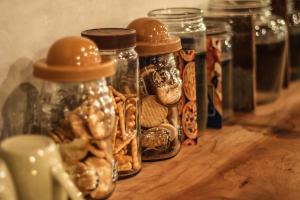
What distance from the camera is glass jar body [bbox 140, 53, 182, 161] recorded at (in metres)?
0.98

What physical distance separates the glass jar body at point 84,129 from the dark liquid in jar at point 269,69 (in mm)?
604

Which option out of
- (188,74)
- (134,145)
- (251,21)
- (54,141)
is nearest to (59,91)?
(54,141)

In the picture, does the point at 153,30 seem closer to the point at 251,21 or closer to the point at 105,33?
the point at 105,33

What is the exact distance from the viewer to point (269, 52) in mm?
1336

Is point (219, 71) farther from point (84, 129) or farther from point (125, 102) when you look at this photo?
point (84, 129)

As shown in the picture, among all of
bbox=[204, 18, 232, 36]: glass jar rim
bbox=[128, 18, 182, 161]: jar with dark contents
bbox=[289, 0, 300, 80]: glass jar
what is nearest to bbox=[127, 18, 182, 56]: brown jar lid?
bbox=[128, 18, 182, 161]: jar with dark contents

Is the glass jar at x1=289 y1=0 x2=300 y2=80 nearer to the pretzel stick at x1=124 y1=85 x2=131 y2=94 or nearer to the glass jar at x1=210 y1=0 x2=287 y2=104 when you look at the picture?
the glass jar at x1=210 y1=0 x2=287 y2=104

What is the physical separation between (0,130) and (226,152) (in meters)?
0.42

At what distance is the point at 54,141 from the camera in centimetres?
80

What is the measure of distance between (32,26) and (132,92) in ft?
0.64

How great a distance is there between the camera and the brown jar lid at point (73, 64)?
2.47 ft

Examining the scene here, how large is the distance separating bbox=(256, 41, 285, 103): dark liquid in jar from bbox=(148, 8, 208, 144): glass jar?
253mm

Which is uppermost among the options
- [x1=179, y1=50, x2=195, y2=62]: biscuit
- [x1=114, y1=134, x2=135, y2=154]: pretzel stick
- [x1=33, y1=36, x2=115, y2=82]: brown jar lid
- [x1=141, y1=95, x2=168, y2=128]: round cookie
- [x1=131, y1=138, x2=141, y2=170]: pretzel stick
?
[x1=33, y1=36, x2=115, y2=82]: brown jar lid

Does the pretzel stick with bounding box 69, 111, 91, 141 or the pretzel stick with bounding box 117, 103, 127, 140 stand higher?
the pretzel stick with bounding box 69, 111, 91, 141
